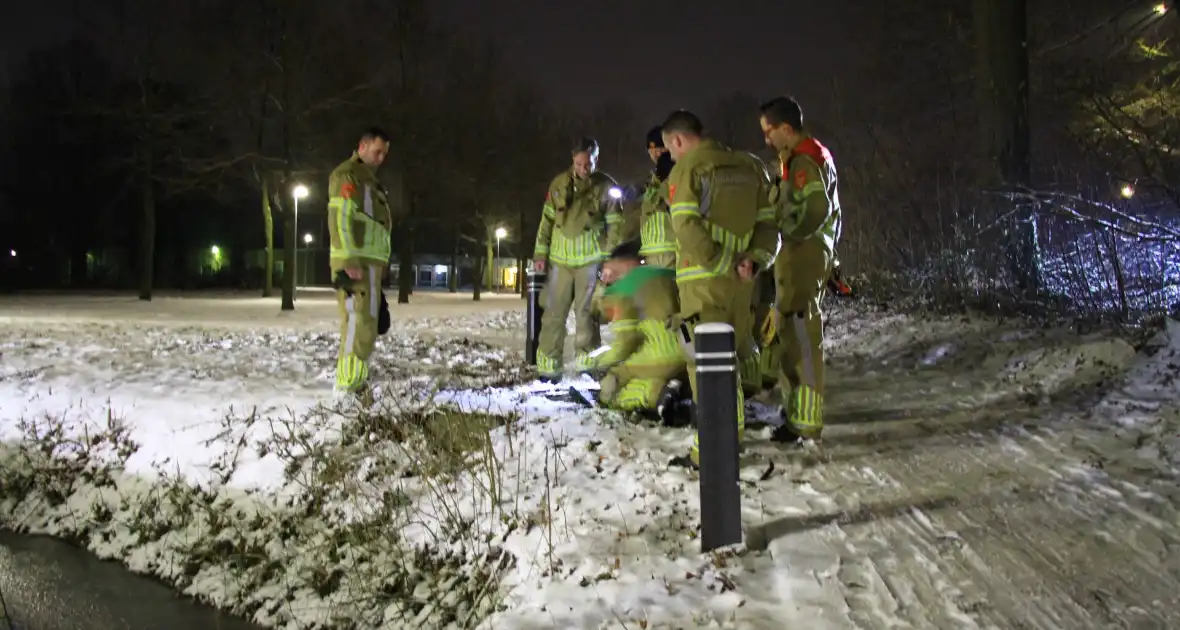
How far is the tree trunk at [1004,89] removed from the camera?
1068 centimetres

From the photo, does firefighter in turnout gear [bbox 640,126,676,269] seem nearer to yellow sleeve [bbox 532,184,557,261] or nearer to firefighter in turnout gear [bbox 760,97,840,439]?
firefighter in turnout gear [bbox 760,97,840,439]

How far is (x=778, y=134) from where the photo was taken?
5434mm

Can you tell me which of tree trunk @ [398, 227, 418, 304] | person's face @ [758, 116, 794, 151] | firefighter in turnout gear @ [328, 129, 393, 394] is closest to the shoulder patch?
person's face @ [758, 116, 794, 151]

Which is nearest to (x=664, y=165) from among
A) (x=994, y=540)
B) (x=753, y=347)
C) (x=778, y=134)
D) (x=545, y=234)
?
(x=545, y=234)

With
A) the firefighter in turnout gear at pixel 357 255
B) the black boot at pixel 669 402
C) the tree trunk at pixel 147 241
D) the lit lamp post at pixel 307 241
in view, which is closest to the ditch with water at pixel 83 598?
the firefighter in turnout gear at pixel 357 255

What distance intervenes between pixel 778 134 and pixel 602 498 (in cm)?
271

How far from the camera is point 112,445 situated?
6.34 m

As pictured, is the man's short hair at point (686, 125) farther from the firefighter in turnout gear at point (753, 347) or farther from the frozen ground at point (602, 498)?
the frozen ground at point (602, 498)

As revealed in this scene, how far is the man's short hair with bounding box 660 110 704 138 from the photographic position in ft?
Answer: 16.0

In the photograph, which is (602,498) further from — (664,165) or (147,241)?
(147,241)

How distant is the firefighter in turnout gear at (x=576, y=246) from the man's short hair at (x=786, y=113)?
2184 millimetres

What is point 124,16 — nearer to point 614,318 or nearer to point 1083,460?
point 614,318

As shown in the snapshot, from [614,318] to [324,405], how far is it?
90.3 inches

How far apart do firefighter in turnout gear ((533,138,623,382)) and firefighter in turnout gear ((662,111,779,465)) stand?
2584 mm
